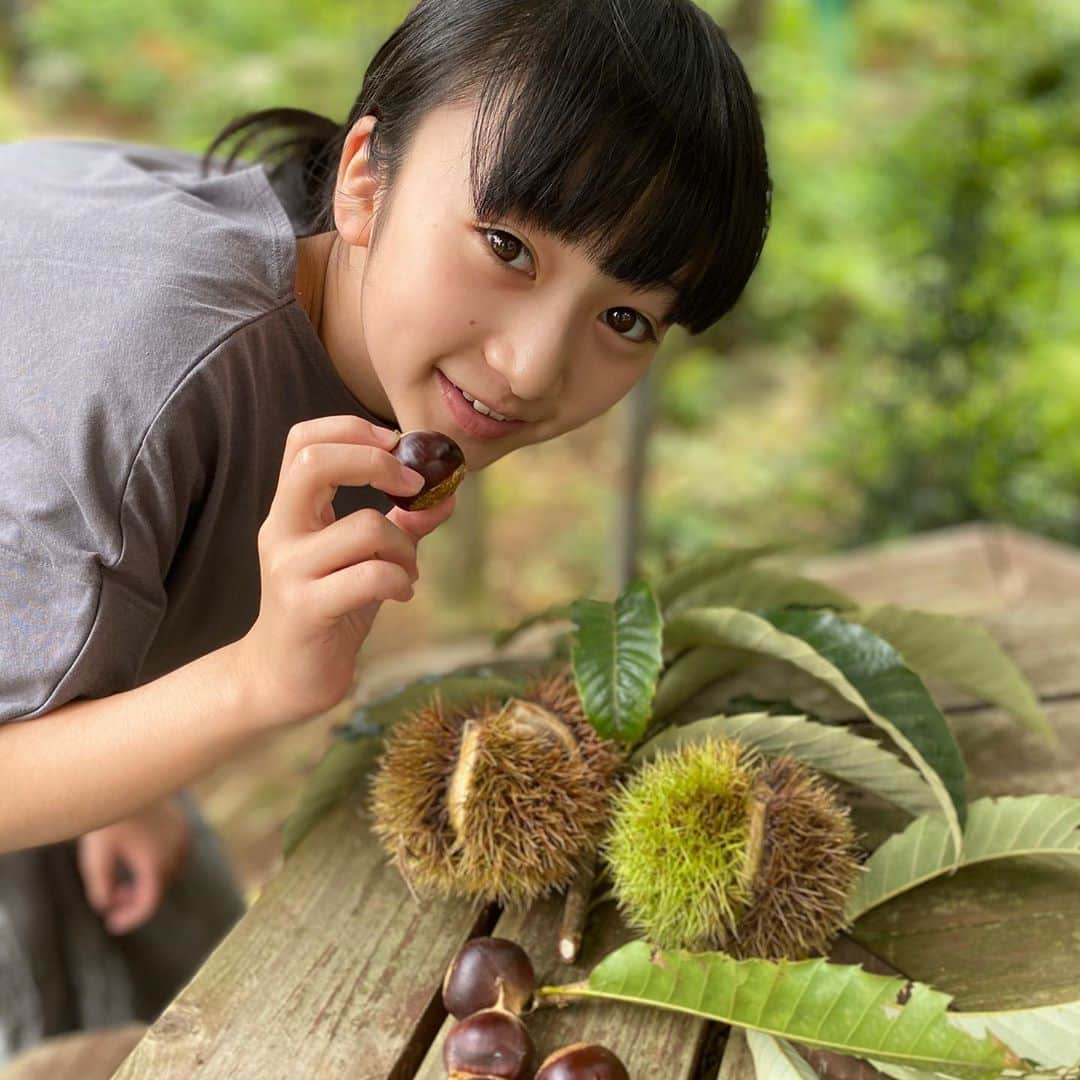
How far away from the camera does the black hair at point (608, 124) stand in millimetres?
869

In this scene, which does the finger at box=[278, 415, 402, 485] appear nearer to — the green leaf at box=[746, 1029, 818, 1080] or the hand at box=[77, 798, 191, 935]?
the green leaf at box=[746, 1029, 818, 1080]

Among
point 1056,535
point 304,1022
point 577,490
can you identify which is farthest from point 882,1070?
point 577,490

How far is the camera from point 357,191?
104 centimetres

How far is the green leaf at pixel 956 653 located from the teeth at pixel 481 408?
42cm

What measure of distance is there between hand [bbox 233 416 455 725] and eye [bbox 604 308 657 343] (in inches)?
9.2

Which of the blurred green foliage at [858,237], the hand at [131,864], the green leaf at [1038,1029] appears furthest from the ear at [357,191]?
the blurred green foliage at [858,237]

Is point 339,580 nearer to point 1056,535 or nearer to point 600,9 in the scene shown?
point 600,9

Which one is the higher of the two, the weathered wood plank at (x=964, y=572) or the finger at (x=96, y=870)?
the weathered wood plank at (x=964, y=572)

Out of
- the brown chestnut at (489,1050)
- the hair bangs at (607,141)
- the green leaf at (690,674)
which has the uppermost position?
the hair bangs at (607,141)

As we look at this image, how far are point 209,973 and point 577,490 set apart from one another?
3.97 metres

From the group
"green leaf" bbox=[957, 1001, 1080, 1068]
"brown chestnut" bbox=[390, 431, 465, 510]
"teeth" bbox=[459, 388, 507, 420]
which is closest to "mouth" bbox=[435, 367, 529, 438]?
"teeth" bbox=[459, 388, 507, 420]

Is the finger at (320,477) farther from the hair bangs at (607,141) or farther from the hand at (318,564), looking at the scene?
the hair bangs at (607,141)

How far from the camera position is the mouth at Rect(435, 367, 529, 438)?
0.98 m

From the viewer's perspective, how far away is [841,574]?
90.8 inches
